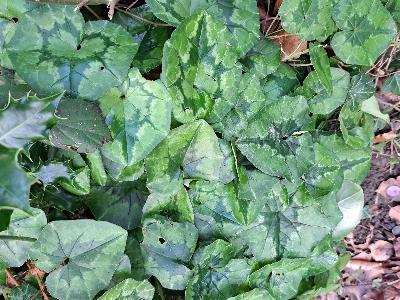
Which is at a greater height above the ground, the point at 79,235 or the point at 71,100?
the point at 71,100

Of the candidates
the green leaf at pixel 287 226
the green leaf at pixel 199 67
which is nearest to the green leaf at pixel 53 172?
the green leaf at pixel 199 67

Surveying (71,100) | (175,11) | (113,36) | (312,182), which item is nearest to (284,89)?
(312,182)

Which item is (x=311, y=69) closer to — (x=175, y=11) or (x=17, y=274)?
(x=175, y=11)

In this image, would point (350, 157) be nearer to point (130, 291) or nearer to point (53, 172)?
point (130, 291)

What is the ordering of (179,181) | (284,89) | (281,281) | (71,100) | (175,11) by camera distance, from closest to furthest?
(71,100)
(175,11)
(179,181)
(284,89)
(281,281)

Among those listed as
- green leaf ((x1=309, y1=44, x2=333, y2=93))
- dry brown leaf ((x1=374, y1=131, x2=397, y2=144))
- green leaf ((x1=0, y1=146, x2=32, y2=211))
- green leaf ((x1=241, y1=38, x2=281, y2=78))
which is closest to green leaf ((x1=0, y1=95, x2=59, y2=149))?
green leaf ((x1=0, y1=146, x2=32, y2=211))

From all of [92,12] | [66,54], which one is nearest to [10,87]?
[66,54]
